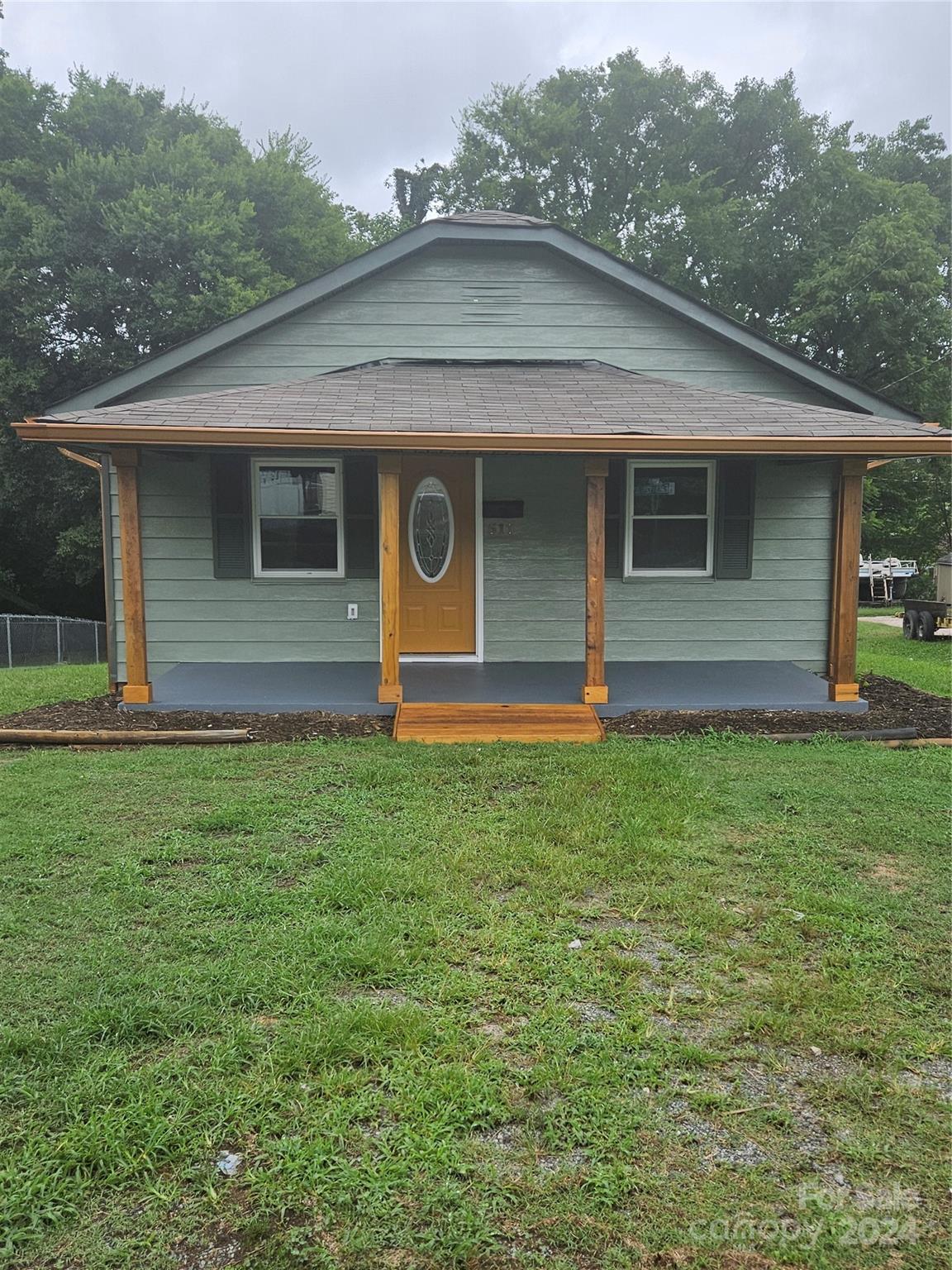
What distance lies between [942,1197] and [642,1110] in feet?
2.36

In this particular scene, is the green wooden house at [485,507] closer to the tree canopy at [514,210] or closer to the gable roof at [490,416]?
the gable roof at [490,416]

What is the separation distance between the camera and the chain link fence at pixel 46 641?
13273 mm

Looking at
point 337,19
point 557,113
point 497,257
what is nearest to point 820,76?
point 557,113

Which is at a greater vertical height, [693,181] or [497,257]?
[693,181]

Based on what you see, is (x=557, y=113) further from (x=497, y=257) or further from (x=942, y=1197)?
(x=942, y=1197)

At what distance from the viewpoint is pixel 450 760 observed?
19.0 feet

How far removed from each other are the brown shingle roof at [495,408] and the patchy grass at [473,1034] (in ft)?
10.7

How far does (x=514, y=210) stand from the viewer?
29.0 m

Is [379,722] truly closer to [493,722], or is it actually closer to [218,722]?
[493,722]

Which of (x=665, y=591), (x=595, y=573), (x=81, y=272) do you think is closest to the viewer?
(x=595, y=573)

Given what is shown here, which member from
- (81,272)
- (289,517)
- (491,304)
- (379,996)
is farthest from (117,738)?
(81,272)

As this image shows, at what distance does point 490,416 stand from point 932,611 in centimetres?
1085

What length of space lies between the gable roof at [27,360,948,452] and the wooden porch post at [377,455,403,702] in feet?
1.20

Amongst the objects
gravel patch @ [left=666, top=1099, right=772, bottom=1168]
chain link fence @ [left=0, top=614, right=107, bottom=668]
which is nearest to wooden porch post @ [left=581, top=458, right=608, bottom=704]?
gravel patch @ [left=666, top=1099, right=772, bottom=1168]
